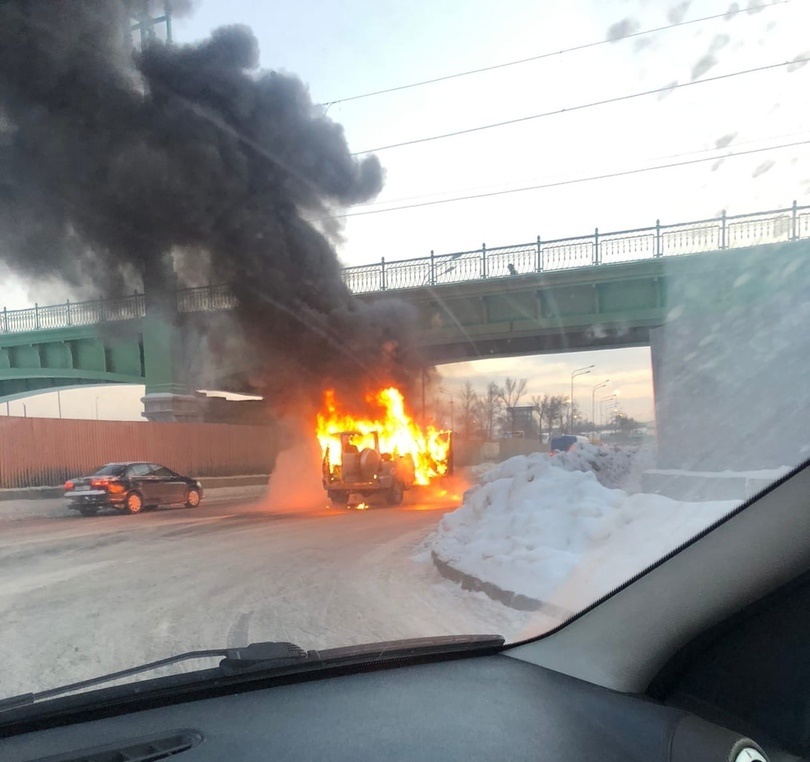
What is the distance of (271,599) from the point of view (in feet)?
22.0

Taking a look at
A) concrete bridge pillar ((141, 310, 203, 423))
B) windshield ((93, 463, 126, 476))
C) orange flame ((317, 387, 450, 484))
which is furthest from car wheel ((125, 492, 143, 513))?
orange flame ((317, 387, 450, 484))

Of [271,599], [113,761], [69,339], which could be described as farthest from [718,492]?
[69,339]

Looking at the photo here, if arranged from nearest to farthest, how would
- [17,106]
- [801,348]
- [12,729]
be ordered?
1. [12,729]
2. [801,348]
3. [17,106]

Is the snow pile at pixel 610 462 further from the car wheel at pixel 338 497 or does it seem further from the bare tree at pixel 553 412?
the car wheel at pixel 338 497

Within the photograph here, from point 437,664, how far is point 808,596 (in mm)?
1419

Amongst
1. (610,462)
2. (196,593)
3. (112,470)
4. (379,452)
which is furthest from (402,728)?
(379,452)

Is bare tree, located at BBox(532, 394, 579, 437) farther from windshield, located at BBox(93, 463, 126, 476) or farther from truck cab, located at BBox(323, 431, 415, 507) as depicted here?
truck cab, located at BBox(323, 431, 415, 507)

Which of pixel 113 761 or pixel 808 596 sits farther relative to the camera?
pixel 808 596

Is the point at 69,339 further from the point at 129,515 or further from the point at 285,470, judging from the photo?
the point at 285,470

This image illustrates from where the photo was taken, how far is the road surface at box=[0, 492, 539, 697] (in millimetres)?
5246

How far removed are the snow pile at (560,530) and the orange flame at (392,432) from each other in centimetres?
863

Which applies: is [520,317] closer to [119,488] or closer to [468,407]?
[468,407]

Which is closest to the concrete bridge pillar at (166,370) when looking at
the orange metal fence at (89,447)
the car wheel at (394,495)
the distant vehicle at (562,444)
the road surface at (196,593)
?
the orange metal fence at (89,447)

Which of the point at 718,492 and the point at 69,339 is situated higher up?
the point at 69,339
